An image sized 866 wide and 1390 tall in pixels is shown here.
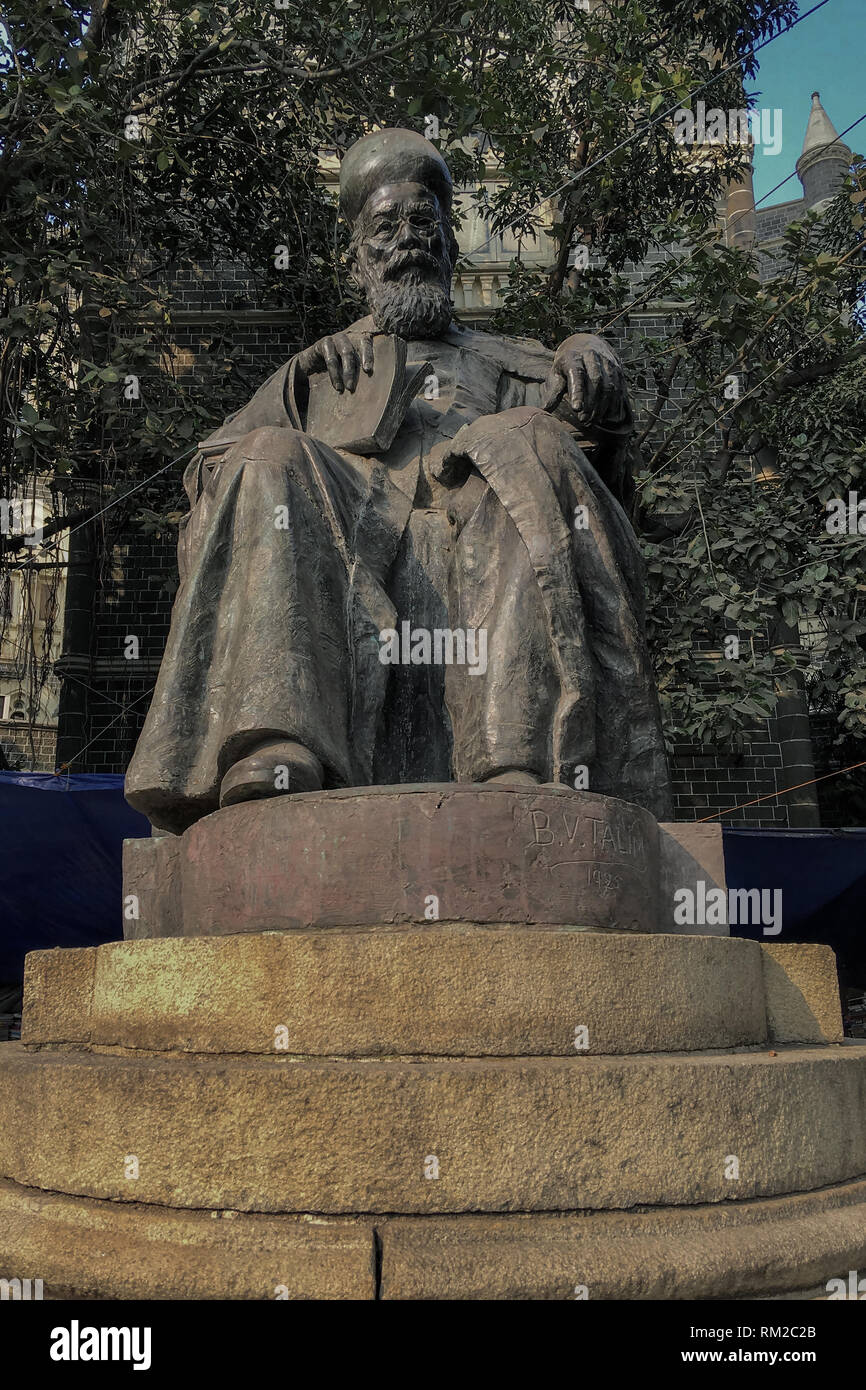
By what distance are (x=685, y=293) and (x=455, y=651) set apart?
6.73 m

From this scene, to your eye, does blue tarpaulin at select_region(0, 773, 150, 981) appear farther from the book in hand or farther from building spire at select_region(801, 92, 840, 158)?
building spire at select_region(801, 92, 840, 158)

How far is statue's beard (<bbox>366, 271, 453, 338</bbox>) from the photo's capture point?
3932 millimetres

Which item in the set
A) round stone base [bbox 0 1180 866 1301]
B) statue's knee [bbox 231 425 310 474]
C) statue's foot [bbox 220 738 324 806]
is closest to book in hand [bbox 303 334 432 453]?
statue's knee [bbox 231 425 310 474]

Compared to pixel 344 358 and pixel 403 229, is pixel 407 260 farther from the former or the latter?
pixel 344 358

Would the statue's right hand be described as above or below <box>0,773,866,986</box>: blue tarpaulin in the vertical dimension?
above

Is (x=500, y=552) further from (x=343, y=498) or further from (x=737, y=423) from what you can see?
(x=737, y=423)

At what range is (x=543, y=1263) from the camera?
6.32ft

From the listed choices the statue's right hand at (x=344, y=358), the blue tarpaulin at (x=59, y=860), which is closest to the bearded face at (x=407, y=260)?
the statue's right hand at (x=344, y=358)

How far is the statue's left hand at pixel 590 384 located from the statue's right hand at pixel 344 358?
0.61m

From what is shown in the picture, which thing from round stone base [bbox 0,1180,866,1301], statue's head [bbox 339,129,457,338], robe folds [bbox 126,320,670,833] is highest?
statue's head [bbox 339,129,457,338]

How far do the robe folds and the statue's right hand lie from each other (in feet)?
1.07

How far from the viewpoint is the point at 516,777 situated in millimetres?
2854

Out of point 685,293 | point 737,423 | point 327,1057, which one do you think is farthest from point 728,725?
point 327,1057

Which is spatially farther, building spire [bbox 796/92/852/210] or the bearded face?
building spire [bbox 796/92/852/210]
